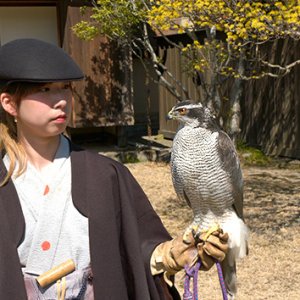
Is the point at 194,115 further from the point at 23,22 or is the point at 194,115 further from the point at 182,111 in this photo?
the point at 23,22

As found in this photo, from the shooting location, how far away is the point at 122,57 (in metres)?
9.53

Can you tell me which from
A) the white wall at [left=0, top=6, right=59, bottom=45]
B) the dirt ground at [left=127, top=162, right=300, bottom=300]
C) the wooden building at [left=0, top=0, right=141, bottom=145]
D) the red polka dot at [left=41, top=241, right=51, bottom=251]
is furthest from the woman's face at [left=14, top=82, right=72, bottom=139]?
the white wall at [left=0, top=6, right=59, bottom=45]

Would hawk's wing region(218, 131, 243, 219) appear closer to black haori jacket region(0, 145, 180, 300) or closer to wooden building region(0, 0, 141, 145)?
black haori jacket region(0, 145, 180, 300)

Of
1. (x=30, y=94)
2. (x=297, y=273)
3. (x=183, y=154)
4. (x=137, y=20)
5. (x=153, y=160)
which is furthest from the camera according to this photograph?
(x=153, y=160)

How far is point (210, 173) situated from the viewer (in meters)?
3.24

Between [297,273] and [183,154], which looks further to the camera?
[297,273]

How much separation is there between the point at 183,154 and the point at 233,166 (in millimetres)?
316

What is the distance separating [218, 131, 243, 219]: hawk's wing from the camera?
318cm

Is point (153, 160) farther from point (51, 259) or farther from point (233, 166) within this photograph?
point (51, 259)

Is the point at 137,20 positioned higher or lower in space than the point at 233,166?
higher

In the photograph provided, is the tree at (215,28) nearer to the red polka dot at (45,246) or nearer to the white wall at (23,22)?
the white wall at (23,22)

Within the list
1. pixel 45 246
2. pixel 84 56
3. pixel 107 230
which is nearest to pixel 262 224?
pixel 107 230

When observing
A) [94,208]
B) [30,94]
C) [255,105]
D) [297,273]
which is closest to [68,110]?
[30,94]

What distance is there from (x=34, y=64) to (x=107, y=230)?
614mm
